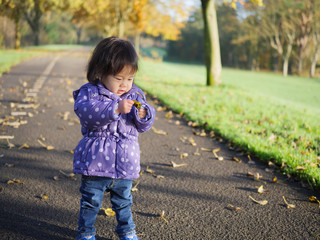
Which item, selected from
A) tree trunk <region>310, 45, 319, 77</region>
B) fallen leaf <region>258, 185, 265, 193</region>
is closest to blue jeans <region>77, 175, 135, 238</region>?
fallen leaf <region>258, 185, 265, 193</region>

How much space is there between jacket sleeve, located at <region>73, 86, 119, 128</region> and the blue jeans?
1.36 ft

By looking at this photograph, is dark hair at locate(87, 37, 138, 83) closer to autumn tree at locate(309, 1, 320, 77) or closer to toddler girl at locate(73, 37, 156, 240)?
toddler girl at locate(73, 37, 156, 240)

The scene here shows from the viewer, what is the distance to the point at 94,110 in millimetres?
2109

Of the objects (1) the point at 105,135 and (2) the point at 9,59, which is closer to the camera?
(1) the point at 105,135

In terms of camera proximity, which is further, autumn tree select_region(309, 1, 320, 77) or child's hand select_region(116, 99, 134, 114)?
autumn tree select_region(309, 1, 320, 77)

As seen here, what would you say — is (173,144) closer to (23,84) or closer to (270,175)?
(270,175)

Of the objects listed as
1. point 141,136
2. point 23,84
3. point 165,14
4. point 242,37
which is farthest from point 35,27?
point 141,136

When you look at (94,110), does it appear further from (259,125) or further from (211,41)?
(211,41)

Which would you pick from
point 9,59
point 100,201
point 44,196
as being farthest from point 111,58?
point 9,59

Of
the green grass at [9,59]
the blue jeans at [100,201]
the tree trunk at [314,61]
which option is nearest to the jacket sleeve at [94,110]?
the blue jeans at [100,201]

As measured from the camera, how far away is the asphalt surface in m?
2.50

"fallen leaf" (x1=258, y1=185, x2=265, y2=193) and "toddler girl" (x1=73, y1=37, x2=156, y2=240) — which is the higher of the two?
"toddler girl" (x1=73, y1=37, x2=156, y2=240)

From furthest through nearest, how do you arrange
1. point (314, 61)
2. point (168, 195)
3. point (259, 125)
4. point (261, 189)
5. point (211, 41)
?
point (314, 61)
point (211, 41)
point (259, 125)
point (261, 189)
point (168, 195)

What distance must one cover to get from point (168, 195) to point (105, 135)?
3.98 ft
